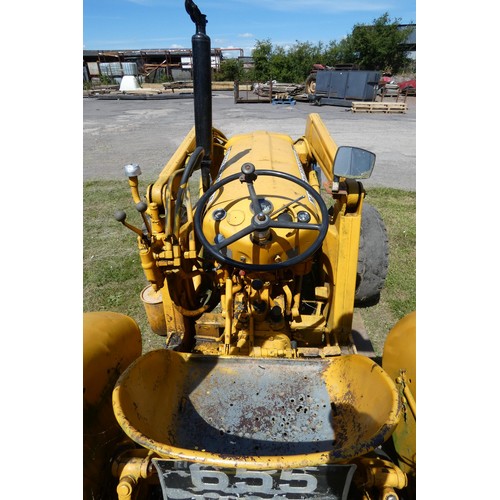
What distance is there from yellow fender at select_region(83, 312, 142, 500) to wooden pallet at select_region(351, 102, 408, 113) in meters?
Answer: 16.9

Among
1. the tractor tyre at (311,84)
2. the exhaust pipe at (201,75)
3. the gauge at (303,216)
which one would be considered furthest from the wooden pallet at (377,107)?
the gauge at (303,216)

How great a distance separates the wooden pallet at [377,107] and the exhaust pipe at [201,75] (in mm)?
15870

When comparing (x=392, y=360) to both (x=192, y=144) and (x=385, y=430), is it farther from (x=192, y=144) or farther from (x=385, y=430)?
(x=192, y=144)

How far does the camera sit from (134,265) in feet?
15.0

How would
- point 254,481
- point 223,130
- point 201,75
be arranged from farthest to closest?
1. point 223,130
2. point 201,75
3. point 254,481

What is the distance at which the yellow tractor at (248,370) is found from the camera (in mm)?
1389

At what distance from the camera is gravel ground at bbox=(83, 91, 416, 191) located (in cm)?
884

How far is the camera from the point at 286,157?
3090 millimetres

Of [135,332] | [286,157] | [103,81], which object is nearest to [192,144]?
[286,157]

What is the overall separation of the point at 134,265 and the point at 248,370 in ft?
9.70

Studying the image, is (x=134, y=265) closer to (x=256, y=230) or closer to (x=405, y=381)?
(x=256, y=230)

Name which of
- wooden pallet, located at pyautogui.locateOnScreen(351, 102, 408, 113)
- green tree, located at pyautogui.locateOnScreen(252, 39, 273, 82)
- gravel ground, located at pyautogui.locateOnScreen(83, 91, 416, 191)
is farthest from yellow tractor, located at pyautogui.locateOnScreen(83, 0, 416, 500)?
green tree, located at pyautogui.locateOnScreen(252, 39, 273, 82)

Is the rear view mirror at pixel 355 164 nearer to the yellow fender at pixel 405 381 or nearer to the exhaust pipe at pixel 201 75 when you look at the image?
the yellow fender at pixel 405 381

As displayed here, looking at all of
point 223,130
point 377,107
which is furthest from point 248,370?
point 377,107
